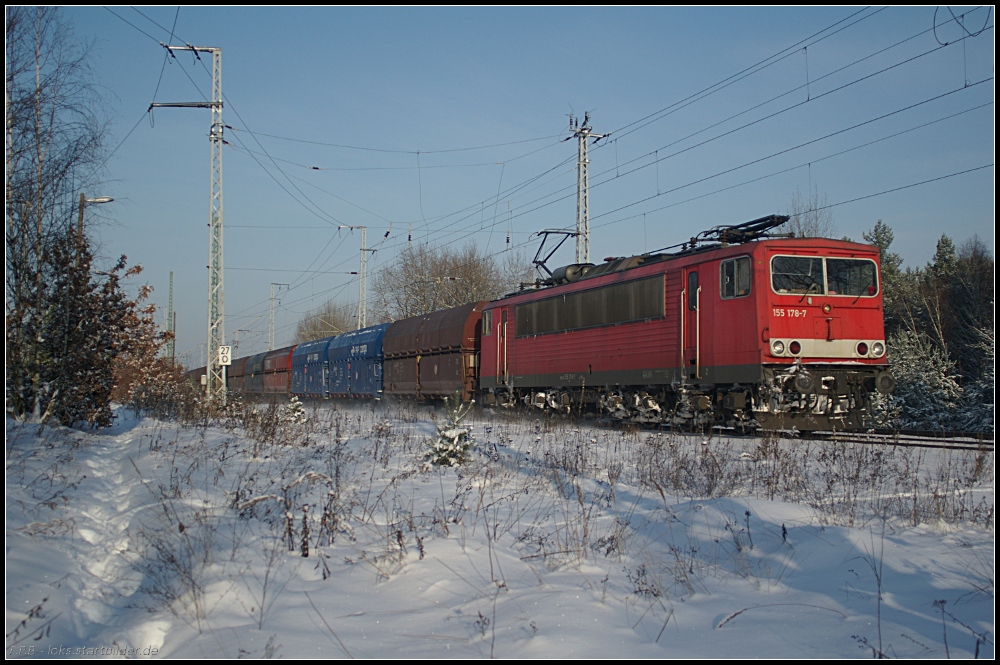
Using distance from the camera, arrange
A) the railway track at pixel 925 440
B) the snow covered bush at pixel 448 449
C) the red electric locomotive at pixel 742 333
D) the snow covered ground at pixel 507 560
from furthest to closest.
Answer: the red electric locomotive at pixel 742 333, the railway track at pixel 925 440, the snow covered bush at pixel 448 449, the snow covered ground at pixel 507 560

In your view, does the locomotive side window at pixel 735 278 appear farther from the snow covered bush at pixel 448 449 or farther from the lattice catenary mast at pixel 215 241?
the lattice catenary mast at pixel 215 241

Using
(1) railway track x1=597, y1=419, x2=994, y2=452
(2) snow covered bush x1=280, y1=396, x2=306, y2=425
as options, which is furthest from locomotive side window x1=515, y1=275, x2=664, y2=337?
(2) snow covered bush x1=280, y1=396, x2=306, y2=425

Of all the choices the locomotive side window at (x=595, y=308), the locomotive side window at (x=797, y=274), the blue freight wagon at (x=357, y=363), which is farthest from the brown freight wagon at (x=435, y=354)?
the locomotive side window at (x=797, y=274)

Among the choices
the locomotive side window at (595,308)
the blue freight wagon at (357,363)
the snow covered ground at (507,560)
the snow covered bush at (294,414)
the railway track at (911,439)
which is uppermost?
Result: the locomotive side window at (595,308)

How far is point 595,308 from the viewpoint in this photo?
16828mm

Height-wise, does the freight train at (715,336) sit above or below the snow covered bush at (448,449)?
above

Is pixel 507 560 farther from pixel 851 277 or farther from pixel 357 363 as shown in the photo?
pixel 357 363

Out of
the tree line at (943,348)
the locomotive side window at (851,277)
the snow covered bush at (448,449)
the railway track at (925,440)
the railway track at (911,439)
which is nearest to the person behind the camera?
the snow covered bush at (448,449)

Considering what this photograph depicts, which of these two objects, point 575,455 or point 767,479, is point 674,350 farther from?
point 767,479

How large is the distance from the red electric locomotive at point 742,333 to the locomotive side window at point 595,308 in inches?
1.5

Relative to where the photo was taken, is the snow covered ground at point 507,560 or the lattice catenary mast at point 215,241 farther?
the lattice catenary mast at point 215,241

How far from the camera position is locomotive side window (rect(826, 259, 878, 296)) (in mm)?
13148

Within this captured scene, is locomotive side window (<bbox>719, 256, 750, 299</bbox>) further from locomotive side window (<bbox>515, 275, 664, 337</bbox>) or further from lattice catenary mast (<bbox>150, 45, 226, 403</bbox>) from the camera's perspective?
lattice catenary mast (<bbox>150, 45, 226, 403</bbox>)

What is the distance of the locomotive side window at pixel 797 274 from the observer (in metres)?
12.7
